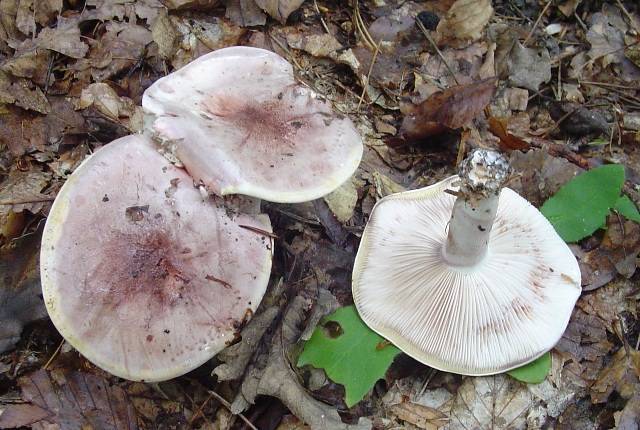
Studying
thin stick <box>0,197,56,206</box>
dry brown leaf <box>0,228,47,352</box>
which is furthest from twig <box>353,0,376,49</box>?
dry brown leaf <box>0,228,47,352</box>

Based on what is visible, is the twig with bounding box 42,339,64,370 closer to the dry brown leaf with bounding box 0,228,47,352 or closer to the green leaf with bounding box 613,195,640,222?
the dry brown leaf with bounding box 0,228,47,352

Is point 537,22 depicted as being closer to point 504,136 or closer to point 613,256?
point 504,136

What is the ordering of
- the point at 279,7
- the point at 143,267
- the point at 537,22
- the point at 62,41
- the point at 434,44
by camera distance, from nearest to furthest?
the point at 143,267, the point at 62,41, the point at 279,7, the point at 434,44, the point at 537,22

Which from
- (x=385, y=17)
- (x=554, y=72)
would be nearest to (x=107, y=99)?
(x=385, y=17)

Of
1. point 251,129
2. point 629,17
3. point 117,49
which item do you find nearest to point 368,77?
point 251,129

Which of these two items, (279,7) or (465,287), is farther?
(279,7)

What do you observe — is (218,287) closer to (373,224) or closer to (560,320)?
(373,224)

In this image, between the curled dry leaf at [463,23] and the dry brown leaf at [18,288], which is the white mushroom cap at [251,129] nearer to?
the dry brown leaf at [18,288]
